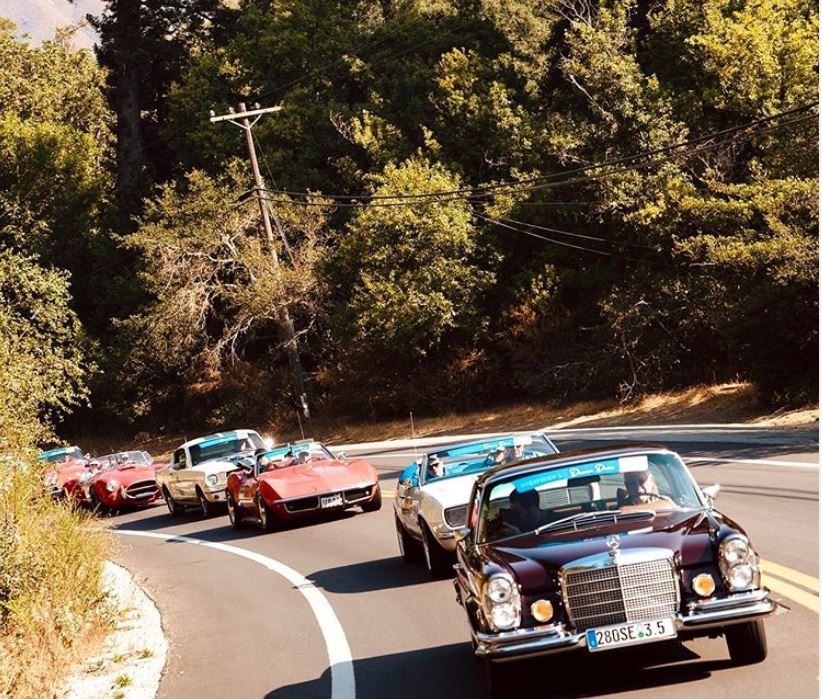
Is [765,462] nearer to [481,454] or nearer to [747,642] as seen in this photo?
[481,454]

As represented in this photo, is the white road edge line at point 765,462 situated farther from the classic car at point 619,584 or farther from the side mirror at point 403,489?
the classic car at point 619,584

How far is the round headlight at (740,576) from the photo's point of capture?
7879 millimetres

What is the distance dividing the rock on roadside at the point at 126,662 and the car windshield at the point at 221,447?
1114 centimetres

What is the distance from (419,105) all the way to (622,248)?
51.3ft

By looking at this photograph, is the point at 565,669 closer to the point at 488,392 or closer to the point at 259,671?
the point at 259,671

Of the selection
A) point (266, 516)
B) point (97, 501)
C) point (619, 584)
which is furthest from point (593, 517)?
point (97, 501)

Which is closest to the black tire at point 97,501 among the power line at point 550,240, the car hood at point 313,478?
the car hood at point 313,478

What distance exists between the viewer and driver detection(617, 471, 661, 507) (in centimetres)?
883

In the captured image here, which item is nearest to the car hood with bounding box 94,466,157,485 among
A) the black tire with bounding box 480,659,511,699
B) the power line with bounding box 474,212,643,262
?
the power line with bounding box 474,212,643,262

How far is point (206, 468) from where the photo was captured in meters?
25.4

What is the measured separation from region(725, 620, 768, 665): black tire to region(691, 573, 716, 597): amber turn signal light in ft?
1.39

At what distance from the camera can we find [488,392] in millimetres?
51219

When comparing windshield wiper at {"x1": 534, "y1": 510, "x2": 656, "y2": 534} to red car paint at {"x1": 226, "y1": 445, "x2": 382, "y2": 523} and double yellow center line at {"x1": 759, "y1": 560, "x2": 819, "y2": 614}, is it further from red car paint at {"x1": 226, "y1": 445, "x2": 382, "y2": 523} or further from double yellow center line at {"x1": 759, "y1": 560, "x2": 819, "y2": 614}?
red car paint at {"x1": 226, "y1": 445, "x2": 382, "y2": 523}

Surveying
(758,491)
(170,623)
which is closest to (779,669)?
(170,623)
